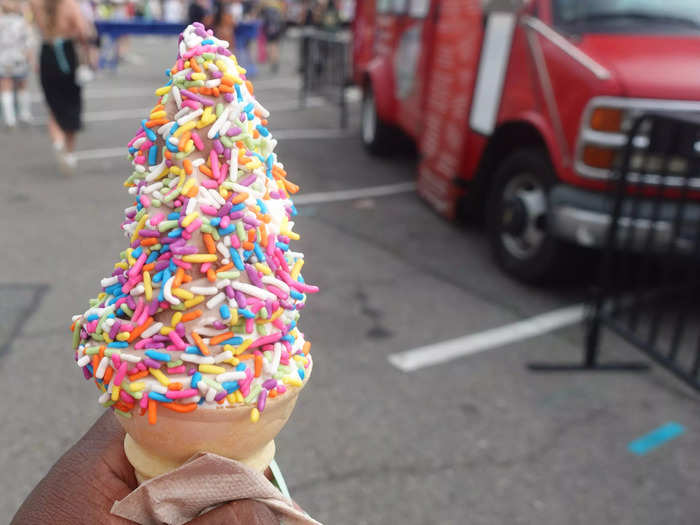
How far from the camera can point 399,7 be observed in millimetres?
8297

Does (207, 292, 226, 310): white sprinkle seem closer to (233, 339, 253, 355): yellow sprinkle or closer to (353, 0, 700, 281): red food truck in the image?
(233, 339, 253, 355): yellow sprinkle

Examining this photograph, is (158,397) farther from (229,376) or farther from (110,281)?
(110,281)

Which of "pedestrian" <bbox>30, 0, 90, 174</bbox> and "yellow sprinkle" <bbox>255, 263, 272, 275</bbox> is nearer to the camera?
"yellow sprinkle" <bbox>255, 263, 272, 275</bbox>

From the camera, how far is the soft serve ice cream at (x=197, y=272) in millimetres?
1288

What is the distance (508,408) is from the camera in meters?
3.90

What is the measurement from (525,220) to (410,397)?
6.69 ft

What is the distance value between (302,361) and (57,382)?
3.00 meters

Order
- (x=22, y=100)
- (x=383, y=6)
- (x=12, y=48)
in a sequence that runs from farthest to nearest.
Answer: (x=22, y=100), (x=12, y=48), (x=383, y=6)

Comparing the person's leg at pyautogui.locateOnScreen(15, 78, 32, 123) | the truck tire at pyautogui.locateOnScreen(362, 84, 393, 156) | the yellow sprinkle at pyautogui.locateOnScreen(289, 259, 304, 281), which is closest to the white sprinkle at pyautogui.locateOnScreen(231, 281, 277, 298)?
the yellow sprinkle at pyautogui.locateOnScreen(289, 259, 304, 281)

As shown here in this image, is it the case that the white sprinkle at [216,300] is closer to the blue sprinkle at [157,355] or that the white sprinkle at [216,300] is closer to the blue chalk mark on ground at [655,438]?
the blue sprinkle at [157,355]

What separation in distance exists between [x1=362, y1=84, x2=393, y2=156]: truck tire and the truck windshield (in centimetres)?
449

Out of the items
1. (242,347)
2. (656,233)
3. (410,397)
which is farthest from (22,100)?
(242,347)

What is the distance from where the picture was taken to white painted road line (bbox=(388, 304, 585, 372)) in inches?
172

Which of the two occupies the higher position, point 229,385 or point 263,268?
point 263,268
